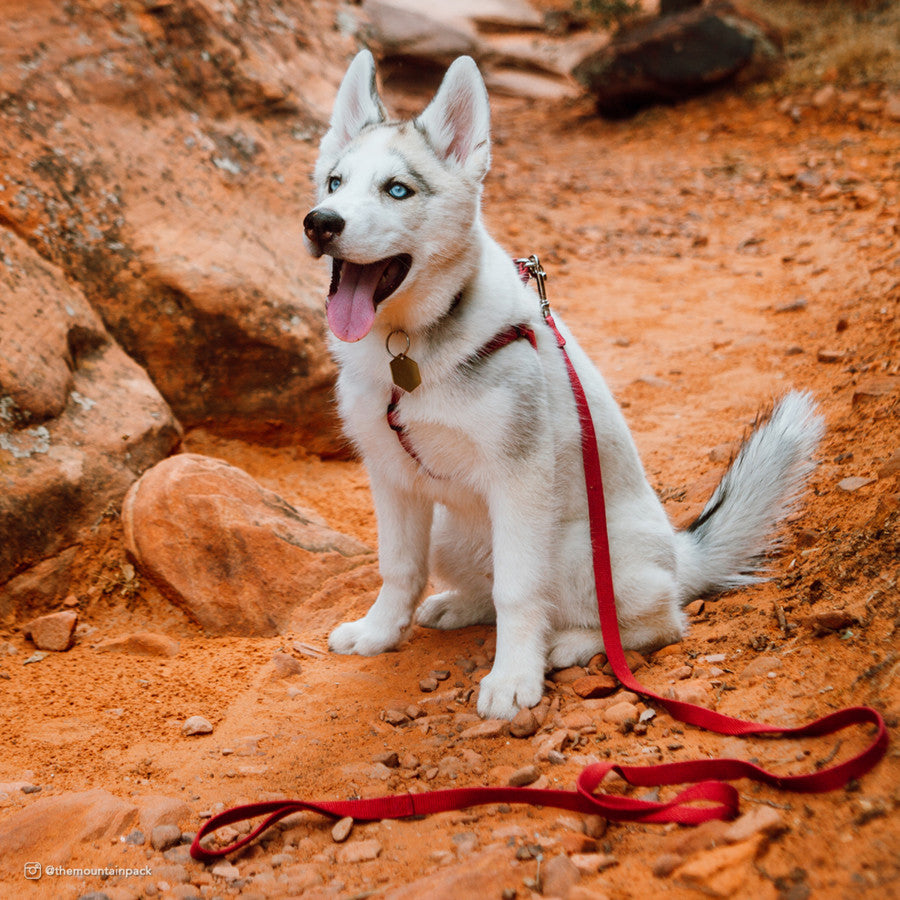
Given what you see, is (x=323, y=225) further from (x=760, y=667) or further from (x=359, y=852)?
A: (x=760, y=667)

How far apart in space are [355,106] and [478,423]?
1.33 metres

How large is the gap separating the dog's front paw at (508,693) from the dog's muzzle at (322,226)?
1473mm

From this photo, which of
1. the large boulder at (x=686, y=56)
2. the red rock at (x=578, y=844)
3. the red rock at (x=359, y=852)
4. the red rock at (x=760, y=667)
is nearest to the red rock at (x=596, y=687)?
the red rock at (x=760, y=667)

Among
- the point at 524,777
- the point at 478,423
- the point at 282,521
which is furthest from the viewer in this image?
the point at 282,521

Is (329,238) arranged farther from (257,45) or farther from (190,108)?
(257,45)

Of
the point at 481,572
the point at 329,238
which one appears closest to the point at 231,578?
the point at 481,572

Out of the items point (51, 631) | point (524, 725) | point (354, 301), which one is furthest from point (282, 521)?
point (524, 725)

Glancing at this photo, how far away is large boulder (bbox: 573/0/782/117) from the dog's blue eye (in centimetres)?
927

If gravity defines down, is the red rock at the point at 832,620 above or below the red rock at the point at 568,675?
above

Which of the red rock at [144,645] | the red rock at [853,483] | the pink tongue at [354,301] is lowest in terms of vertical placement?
the red rock at [144,645]

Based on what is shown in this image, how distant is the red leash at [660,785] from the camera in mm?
1977

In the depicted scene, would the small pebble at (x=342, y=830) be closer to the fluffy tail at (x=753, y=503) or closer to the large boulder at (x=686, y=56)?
the fluffy tail at (x=753, y=503)

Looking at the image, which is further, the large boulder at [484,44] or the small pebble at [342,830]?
the large boulder at [484,44]

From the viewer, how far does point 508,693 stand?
2.86 meters
